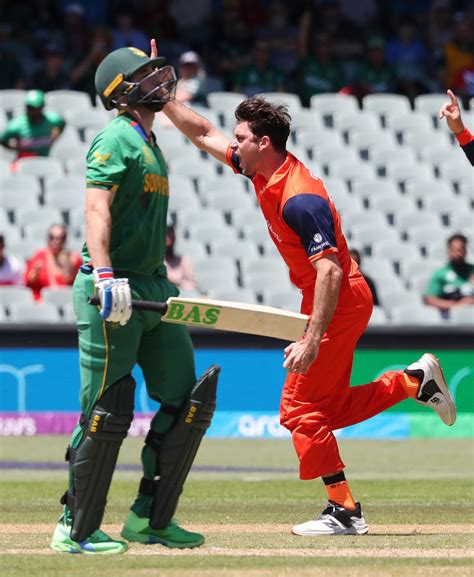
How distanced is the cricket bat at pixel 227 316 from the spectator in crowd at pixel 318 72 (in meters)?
12.8

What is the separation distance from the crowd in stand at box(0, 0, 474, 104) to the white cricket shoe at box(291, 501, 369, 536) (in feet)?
35.6

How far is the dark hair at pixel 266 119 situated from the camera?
22.3 ft

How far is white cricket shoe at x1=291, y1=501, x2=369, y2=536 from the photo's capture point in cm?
696

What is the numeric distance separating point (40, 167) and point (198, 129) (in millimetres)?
8823

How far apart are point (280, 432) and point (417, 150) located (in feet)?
20.2

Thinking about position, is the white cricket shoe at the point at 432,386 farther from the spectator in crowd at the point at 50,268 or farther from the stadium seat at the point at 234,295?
the spectator in crowd at the point at 50,268

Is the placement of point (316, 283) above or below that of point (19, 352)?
above

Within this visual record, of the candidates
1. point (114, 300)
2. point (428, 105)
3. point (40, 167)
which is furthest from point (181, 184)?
point (114, 300)

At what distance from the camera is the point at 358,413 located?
7230 millimetres

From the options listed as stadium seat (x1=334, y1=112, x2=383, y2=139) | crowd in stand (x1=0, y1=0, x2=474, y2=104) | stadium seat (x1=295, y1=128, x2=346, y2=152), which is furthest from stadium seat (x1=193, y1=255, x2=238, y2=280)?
stadium seat (x1=334, y1=112, x2=383, y2=139)

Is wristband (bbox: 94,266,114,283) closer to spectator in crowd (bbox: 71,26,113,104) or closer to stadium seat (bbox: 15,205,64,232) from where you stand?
stadium seat (bbox: 15,205,64,232)

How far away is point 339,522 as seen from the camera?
704cm

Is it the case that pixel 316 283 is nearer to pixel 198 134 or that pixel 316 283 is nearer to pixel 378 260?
pixel 198 134

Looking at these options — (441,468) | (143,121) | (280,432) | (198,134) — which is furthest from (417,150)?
(143,121)
